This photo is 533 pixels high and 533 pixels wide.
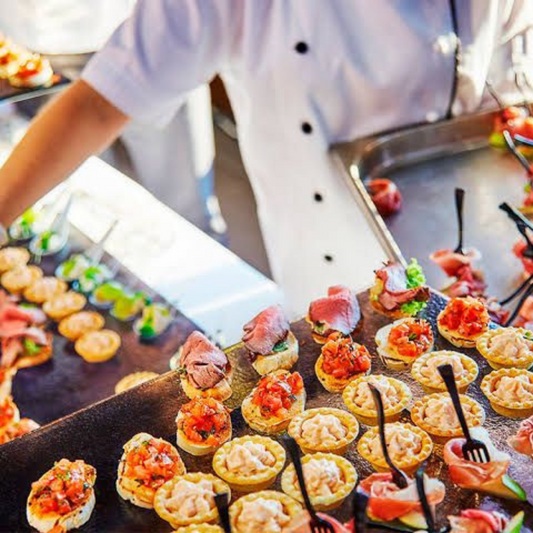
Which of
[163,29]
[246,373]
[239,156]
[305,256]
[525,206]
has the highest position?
[163,29]

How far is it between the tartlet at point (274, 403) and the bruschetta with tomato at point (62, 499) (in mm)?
420

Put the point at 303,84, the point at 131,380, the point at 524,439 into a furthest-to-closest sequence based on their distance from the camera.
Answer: the point at 303,84, the point at 131,380, the point at 524,439

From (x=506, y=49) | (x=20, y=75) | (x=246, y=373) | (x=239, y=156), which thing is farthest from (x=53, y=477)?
(x=239, y=156)

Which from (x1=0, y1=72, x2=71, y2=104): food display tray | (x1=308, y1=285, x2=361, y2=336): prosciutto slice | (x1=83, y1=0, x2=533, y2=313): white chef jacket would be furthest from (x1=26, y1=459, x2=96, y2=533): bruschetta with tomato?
(x1=0, y1=72, x2=71, y2=104): food display tray

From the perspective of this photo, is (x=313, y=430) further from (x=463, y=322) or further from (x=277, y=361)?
(x=463, y=322)

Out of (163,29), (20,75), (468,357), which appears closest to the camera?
(468,357)

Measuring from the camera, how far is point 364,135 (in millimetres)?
3457

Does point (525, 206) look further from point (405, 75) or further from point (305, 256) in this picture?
point (305, 256)

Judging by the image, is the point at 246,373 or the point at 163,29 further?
the point at 163,29

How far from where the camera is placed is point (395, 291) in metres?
2.35

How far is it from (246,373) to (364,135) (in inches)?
59.4

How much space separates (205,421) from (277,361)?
30cm

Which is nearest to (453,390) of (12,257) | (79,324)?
(79,324)

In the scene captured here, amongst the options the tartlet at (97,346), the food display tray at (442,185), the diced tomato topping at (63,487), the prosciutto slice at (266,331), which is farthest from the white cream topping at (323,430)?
the tartlet at (97,346)
